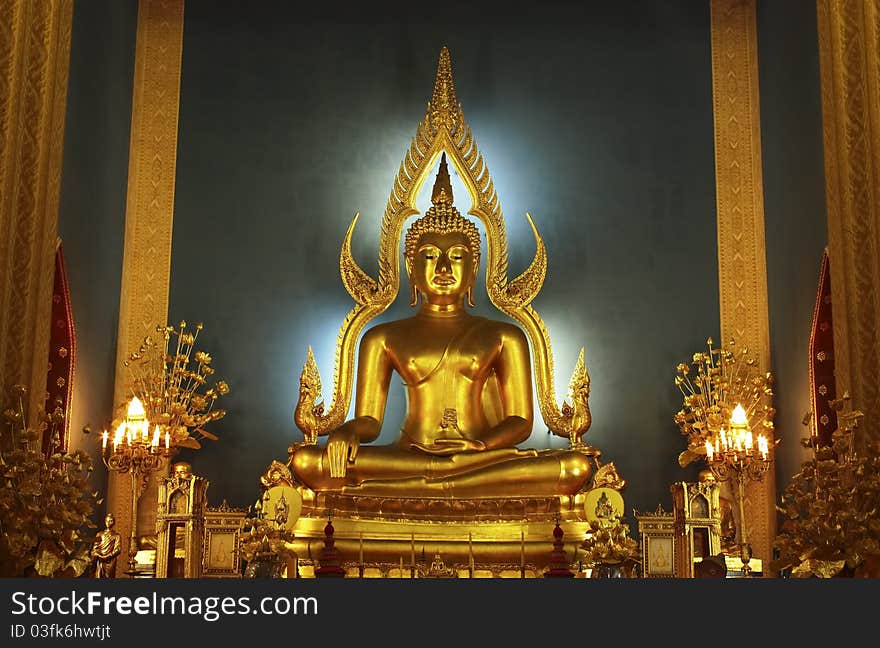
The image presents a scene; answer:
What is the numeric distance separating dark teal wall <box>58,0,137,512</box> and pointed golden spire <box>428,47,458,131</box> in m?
1.82

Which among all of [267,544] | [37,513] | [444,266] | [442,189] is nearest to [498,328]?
[444,266]

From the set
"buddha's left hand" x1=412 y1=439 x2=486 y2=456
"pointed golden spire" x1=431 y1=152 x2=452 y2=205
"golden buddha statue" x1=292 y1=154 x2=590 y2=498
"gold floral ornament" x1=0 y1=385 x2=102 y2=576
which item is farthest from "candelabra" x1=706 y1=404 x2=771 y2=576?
"gold floral ornament" x1=0 y1=385 x2=102 y2=576

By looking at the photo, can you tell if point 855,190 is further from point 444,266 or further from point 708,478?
point 444,266

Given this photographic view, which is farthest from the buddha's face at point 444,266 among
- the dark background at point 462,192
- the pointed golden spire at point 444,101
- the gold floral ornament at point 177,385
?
Result: the gold floral ornament at point 177,385

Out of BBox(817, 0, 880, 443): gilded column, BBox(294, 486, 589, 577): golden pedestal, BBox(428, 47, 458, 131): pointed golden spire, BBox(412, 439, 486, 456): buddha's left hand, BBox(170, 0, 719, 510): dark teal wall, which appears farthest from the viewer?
BBox(428, 47, 458, 131): pointed golden spire

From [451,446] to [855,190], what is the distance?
8.01ft

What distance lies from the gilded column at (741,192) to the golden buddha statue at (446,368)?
137 centimetres

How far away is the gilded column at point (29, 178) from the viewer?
489 cm

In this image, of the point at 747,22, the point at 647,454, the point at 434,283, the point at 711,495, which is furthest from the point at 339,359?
the point at 747,22

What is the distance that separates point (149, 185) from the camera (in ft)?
25.4

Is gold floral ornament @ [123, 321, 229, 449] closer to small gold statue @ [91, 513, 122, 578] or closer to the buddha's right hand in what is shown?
the buddha's right hand

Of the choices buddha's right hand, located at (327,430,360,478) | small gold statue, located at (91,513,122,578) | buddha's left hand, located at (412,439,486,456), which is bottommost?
small gold statue, located at (91,513,122,578)

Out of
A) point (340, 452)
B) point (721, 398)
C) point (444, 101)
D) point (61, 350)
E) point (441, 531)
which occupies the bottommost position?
point (441, 531)

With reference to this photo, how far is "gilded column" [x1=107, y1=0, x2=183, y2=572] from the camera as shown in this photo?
751 cm
